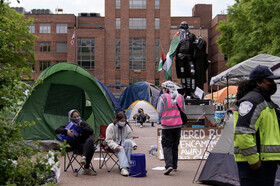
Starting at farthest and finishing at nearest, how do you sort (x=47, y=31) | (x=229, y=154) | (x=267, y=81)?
(x=47, y=31), (x=229, y=154), (x=267, y=81)

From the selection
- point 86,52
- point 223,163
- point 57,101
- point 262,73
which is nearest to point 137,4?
point 86,52

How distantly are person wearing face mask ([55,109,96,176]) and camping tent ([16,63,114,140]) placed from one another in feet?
10.2

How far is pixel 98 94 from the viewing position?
43.2 feet

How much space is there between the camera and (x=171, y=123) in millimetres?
8586

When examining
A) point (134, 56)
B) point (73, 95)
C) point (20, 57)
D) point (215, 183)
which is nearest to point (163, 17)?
point (134, 56)

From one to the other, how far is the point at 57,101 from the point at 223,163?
26.8ft

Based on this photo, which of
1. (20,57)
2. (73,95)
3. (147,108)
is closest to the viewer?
(73,95)

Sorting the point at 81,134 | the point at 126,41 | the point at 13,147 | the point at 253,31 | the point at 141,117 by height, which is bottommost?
the point at 141,117

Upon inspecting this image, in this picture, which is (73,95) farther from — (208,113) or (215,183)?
(215,183)

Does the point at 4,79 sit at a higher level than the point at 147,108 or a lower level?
higher

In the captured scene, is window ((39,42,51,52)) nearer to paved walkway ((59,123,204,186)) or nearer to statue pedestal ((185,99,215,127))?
statue pedestal ((185,99,215,127))

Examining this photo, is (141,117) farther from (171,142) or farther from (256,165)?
(256,165)

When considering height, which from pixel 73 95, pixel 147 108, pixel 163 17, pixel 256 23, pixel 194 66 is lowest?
pixel 147 108

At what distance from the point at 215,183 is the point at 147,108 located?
22.2m
